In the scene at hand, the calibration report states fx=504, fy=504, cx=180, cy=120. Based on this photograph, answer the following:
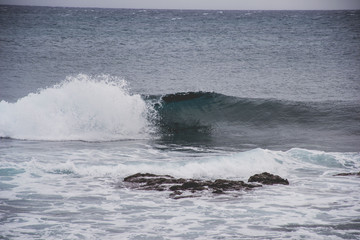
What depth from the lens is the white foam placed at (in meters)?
17.4

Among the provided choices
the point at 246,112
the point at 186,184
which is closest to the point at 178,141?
the point at 246,112

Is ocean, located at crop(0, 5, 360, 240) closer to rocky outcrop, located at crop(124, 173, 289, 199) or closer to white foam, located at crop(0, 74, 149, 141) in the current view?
white foam, located at crop(0, 74, 149, 141)

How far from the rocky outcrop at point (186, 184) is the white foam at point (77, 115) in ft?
19.5

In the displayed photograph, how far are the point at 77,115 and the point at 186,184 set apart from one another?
30.7 ft

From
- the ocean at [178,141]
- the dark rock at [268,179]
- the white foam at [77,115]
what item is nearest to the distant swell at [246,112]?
the ocean at [178,141]

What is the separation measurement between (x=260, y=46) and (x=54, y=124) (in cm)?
3210

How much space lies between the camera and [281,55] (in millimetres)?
41062

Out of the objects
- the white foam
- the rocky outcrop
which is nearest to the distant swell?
the white foam

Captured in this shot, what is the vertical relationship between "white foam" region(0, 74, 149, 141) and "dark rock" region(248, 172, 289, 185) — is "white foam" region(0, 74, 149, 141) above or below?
above

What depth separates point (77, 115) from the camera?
61.9 feet

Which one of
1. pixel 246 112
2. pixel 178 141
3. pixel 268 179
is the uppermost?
pixel 246 112

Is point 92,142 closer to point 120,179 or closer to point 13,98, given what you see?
point 120,179

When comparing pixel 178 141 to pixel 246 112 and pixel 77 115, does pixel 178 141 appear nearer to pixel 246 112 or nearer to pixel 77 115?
pixel 77 115

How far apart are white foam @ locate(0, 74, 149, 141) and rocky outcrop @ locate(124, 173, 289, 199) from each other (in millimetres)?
5955
